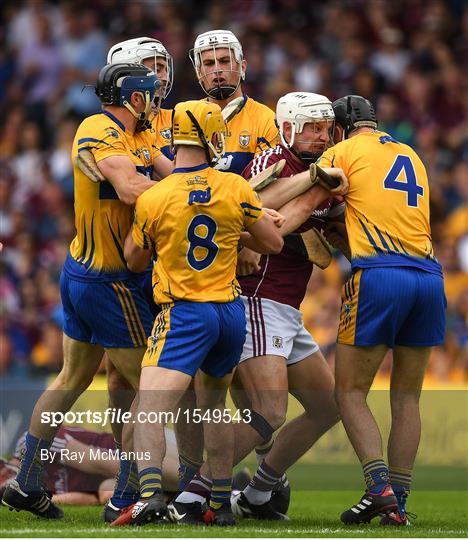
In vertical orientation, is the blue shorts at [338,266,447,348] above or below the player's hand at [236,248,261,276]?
below

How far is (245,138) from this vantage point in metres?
8.66

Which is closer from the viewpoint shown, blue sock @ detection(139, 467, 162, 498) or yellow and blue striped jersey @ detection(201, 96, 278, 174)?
blue sock @ detection(139, 467, 162, 498)

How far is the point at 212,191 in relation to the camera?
23.9 feet

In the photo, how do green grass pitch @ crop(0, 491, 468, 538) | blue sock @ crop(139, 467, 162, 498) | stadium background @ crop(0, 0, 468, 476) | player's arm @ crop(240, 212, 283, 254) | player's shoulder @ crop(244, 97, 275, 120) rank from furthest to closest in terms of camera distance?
stadium background @ crop(0, 0, 468, 476) → player's shoulder @ crop(244, 97, 275, 120) → player's arm @ crop(240, 212, 283, 254) → blue sock @ crop(139, 467, 162, 498) → green grass pitch @ crop(0, 491, 468, 538)

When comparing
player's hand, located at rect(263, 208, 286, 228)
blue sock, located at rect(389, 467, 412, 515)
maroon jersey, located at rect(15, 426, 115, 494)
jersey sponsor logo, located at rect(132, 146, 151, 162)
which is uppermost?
jersey sponsor logo, located at rect(132, 146, 151, 162)

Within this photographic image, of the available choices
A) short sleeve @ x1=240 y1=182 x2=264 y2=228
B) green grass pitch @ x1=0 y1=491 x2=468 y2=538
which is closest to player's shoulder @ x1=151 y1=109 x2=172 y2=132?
short sleeve @ x1=240 y1=182 x2=264 y2=228

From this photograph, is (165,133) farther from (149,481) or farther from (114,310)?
(149,481)

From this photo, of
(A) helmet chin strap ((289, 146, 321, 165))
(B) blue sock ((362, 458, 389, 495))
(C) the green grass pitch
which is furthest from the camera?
(A) helmet chin strap ((289, 146, 321, 165))

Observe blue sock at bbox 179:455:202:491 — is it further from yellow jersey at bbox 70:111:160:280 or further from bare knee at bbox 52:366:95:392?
yellow jersey at bbox 70:111:160:280

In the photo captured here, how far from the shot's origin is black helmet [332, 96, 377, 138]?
817 centimetres

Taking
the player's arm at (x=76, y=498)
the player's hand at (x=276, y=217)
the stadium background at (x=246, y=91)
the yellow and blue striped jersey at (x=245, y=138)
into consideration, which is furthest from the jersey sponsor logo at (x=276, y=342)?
the stadium background at (x=246, y=91)

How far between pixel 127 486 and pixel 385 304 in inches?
70.9

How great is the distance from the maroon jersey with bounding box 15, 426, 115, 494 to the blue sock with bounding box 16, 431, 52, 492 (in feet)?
3.47

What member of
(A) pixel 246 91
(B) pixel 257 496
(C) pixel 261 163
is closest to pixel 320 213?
(C) pixel 261 163
